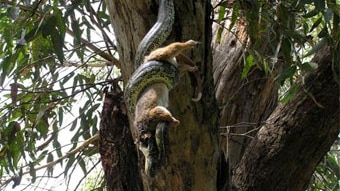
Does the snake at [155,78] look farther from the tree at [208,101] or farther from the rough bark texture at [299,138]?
the rough bark texture at [299,138]

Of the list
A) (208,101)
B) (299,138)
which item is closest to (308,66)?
(299,138)

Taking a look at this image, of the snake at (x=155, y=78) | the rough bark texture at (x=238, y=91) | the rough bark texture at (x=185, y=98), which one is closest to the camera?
the snake at (x=155, y=78)

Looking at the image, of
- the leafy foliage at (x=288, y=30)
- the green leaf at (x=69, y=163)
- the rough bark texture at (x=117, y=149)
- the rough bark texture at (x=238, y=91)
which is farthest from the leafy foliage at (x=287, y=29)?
→ the green leaf at (x=69, y=163)

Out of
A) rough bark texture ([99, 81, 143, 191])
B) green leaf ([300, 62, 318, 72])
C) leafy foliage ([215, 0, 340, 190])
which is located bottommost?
rough bark texture ([99, 81, 143, 191])

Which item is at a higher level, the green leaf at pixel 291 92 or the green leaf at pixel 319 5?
the green leaf at pixel 319 5

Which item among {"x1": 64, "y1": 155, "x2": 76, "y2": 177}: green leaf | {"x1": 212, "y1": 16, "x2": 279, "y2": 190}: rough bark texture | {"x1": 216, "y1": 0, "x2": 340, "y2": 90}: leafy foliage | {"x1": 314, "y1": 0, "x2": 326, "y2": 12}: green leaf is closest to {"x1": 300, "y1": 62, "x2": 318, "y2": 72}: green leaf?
{"x1": 216, "y1": 0, "x2": 340, "y2": 90}: leafy foliage

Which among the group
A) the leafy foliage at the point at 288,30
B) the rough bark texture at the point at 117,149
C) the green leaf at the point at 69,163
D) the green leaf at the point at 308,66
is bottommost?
the green leaf at the point at 69,163

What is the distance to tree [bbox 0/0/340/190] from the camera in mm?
1437

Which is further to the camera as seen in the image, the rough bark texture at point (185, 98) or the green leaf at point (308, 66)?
the green leaf at point (308, 66)

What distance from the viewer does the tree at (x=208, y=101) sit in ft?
4.71

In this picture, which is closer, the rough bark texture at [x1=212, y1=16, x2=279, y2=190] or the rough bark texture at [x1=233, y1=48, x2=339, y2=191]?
the rough bark texture at [x1=233, y1=48, x2=339, y2=191]

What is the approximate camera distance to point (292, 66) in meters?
1.64

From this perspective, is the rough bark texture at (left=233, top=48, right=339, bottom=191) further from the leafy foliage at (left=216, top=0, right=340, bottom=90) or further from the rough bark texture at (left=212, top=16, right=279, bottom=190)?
the rough bark texture at (left=212, top=16, right=279, bottom=190)

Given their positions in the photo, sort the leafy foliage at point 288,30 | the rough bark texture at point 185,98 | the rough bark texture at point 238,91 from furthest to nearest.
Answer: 1. the rough bark texture at point 238,91
2. the leafy foliage at point 288,30
3. the rough bark texture at point 185,98
